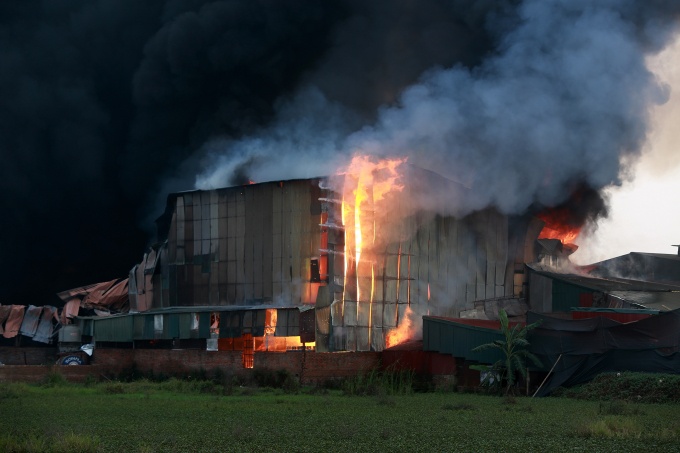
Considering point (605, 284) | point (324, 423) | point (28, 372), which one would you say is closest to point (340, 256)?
point (605, 284)

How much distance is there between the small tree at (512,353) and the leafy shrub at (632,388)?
6.90 ft

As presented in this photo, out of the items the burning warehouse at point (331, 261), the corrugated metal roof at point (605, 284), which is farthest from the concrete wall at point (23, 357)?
the corrugated metal roof at point (605, 284)

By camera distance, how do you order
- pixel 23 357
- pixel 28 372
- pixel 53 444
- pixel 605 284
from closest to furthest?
pixel 53 444 < pixel 28 372 < pixel 605 284 < pixel 23 357

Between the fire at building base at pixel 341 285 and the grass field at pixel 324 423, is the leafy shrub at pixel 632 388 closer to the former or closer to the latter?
the grass field at pixel 324 423

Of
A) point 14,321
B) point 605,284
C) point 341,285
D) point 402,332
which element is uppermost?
point 605,284

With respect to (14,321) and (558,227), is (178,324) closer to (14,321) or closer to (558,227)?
(14,321)

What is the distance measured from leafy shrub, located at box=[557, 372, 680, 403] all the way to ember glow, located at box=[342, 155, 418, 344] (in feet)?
40.5

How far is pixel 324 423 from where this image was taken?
25.6 meters

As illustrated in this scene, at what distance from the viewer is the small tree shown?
35.2 m

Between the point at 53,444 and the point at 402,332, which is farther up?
the point at 402,332

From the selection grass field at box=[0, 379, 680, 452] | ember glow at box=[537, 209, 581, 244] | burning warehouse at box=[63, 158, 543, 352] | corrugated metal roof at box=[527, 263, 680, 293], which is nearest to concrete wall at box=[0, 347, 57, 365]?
burning warehouse at box=[63, 158, 543, 352]

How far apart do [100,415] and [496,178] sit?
78.1ft

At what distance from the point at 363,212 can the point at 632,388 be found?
1546 cm

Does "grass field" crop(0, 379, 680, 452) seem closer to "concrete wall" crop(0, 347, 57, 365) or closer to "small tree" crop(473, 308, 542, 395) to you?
"small tree" crop(473, 308, 542, 395)
